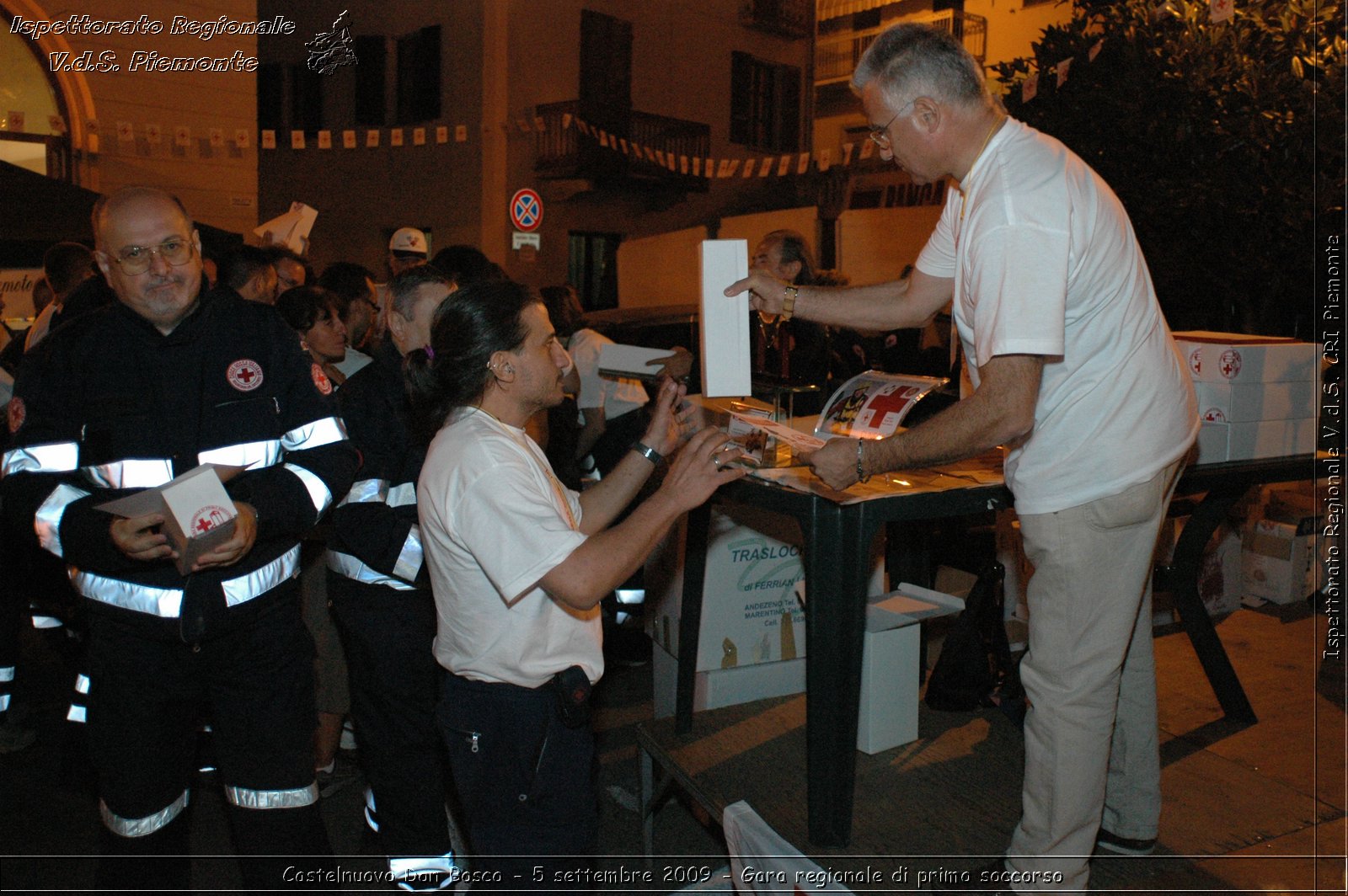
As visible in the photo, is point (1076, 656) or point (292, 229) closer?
point (1076, 656)

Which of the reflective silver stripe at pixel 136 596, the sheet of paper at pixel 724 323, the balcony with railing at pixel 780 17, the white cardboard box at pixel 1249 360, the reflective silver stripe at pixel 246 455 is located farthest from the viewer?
the balcony with railing at pixel 780 17

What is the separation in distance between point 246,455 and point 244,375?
0.68ft

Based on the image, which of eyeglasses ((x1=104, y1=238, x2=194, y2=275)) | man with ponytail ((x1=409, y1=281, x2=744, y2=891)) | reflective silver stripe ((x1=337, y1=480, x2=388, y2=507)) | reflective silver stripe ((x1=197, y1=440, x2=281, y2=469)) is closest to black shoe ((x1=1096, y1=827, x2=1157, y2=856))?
man with ponytail ((x1=409, y1=281, x2=744, y2=891))

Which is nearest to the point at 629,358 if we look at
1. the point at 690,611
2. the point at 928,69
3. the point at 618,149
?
the point at 690,611

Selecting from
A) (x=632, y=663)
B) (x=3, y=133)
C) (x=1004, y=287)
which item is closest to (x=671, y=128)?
→ (x=3, y=133)

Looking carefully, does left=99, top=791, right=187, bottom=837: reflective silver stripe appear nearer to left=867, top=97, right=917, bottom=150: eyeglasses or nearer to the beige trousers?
the beige trousers

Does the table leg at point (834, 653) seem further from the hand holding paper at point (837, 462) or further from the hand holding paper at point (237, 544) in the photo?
the hand holding paper at point (237, 544)

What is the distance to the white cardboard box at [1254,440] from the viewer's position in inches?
122

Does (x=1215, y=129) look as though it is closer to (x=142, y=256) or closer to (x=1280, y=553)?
(x=1280, y=553)

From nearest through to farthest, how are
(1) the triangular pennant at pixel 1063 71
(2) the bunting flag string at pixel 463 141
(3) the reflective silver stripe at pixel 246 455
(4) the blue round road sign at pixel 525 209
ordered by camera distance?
(3) the reflective silver stripe at pixel 246 455, (1) the triangular pennant at pixel 1063 71, (2) the bunting flag string at pixel 463 141, (4) the blue round road sign at pixel 525 209

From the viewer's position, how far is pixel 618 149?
15.4 metres

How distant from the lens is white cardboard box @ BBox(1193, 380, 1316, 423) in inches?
124

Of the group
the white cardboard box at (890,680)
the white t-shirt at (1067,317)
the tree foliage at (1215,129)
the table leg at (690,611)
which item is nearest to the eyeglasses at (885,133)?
the white t-shirt at (1067,317)

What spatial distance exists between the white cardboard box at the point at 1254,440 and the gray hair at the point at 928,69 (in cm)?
147
